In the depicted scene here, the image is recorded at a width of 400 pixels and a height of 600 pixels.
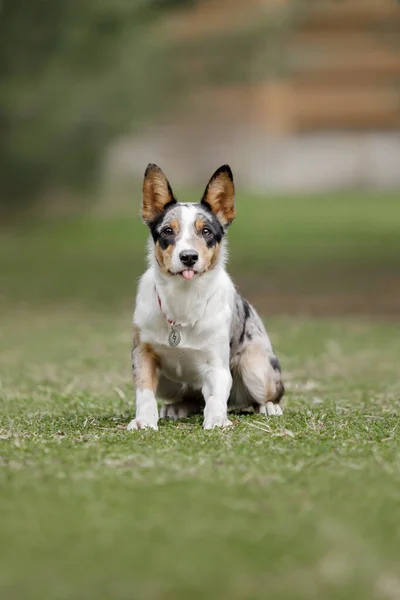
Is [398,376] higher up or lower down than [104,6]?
lower down

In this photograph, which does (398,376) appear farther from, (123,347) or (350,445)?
(350,445)

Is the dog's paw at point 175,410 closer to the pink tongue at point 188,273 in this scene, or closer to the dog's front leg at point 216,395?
the dog's front leg at point 216,395

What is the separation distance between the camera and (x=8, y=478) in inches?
193

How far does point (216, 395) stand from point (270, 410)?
0.58m

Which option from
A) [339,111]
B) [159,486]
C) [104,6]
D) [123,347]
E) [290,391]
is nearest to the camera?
[159,486]

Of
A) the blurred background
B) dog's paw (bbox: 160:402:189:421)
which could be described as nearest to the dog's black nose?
dog's paw (bbox: 160:402:189:421)

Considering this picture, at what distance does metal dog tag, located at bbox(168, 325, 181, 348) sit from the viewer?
21.0ft

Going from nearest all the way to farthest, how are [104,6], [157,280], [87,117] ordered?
[157,280]
[104,6]
[87,117]

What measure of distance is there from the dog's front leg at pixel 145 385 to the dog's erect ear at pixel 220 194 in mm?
798

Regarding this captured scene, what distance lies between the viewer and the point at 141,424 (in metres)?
6.20

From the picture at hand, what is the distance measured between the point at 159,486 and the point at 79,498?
35 cm

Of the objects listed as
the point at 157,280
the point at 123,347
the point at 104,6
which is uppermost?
the point at 104,6

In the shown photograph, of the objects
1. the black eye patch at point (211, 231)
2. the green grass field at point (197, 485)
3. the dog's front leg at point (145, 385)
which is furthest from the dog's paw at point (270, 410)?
the black eye patch at point (211, 231)

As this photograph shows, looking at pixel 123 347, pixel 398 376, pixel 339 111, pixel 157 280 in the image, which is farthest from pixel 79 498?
pixel 339 111
